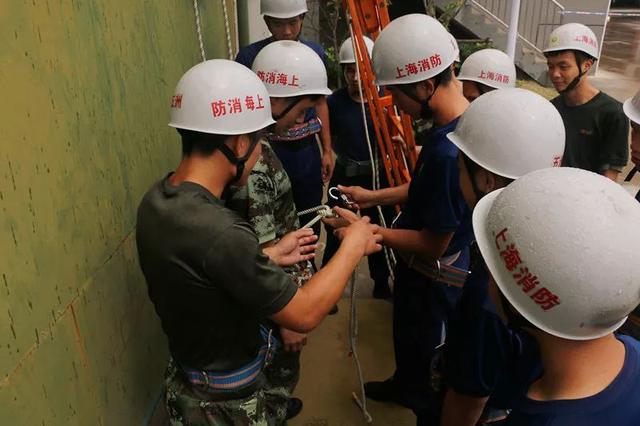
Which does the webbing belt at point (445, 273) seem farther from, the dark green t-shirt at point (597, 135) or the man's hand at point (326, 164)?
the man's hand at point (326, 164)

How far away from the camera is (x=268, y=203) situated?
2348 millimetres

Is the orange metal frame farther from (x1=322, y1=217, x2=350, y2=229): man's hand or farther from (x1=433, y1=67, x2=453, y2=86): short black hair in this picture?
(x1=322, y1=217, x2=350, y2=229): man's hand

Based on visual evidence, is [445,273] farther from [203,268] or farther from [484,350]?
[203,268]

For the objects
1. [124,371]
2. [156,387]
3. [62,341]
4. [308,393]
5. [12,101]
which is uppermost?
[12,101]

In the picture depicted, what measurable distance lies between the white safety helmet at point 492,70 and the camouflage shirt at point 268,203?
192cm

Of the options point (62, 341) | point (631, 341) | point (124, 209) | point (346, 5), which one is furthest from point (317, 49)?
point (631, 341)

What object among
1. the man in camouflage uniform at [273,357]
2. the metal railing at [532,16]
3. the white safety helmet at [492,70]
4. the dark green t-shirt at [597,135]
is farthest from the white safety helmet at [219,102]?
the metal railing at [532,16]

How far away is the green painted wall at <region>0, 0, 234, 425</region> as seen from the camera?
1.54 m

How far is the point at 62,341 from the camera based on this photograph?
181 centimetres

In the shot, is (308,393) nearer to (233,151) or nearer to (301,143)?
(301,143)

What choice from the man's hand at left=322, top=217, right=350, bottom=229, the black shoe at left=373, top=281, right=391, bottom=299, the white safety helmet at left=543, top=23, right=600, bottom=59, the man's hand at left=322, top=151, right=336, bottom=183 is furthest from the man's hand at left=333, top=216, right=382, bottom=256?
the white safety helmet at left=543, top=23, right=600, bottom=59

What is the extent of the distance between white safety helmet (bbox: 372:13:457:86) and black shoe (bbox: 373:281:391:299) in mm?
2217

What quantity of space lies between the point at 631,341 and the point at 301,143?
2660 mm

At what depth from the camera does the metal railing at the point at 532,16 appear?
1280cm
